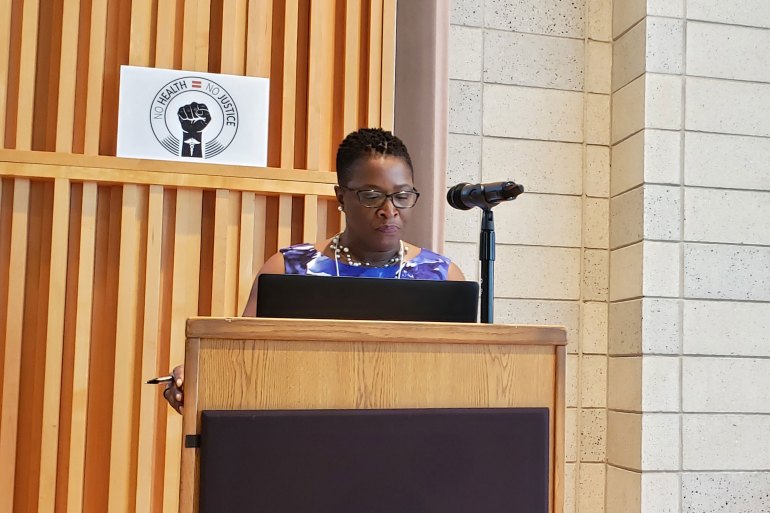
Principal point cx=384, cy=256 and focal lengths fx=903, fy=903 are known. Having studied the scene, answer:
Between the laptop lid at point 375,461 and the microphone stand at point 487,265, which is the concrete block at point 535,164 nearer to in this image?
the microphone stand at point 487,265

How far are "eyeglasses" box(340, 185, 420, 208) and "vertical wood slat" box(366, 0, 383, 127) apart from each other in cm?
87

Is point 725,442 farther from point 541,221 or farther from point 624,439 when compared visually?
point 541,221

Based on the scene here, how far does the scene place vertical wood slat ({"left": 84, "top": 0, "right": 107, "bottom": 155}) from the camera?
8.68 feet

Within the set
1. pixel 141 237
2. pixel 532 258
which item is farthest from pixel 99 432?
pixel 532 258

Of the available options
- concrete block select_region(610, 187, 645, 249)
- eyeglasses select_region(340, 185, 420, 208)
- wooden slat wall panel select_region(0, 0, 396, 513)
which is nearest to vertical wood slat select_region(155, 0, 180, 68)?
wooden slat wall panel select_region(0, 0, 396, 513)

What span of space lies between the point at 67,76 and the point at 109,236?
0.48 m

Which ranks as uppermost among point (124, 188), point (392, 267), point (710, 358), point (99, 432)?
point (124, 188)

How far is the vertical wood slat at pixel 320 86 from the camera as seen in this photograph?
2816mm

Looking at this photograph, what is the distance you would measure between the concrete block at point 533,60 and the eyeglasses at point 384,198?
4.04 feet

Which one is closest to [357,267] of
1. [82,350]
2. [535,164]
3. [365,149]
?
[365,149]

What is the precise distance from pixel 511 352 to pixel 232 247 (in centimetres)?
151

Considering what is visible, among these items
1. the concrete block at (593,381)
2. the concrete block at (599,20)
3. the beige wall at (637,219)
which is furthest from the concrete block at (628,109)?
the concrete block at (593,381)

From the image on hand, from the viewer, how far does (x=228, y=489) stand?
4.01 feet

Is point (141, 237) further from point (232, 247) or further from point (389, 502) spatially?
point (389, 502)
